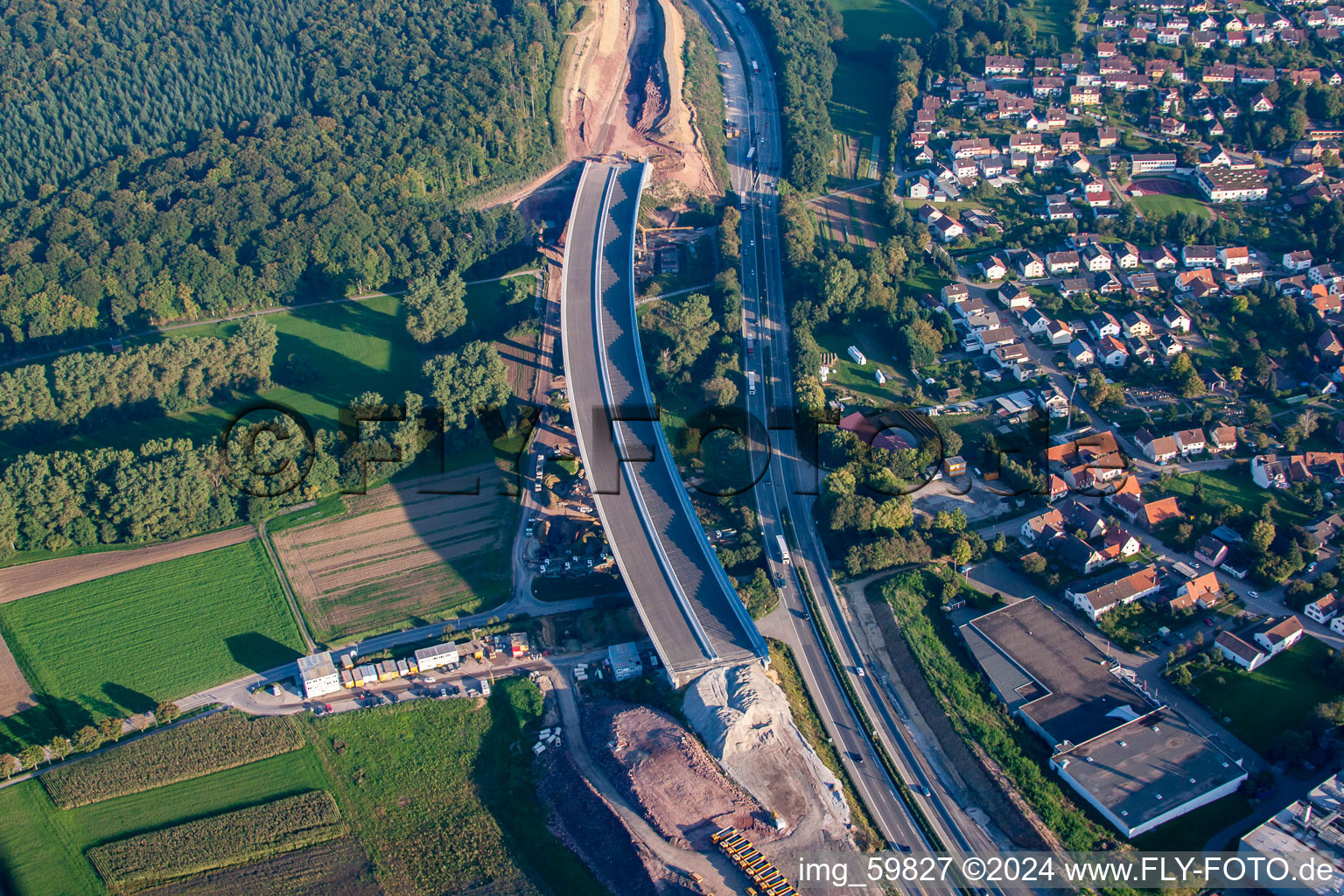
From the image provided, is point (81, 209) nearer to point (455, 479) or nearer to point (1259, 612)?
point (455, 479)

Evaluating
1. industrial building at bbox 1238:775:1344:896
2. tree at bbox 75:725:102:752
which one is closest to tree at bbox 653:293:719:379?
tree at bbox 75:725:102:752

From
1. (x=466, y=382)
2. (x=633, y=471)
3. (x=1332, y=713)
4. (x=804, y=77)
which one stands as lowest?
(x=1332, y=713)

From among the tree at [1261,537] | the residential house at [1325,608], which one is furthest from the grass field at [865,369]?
the residential house at [1325,608]

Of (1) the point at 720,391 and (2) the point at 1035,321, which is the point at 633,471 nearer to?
(1) the point at 720,391

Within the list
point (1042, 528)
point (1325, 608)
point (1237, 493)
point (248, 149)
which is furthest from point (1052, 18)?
point (248, 149)

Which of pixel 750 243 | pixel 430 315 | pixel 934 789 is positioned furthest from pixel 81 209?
pixel 934 789

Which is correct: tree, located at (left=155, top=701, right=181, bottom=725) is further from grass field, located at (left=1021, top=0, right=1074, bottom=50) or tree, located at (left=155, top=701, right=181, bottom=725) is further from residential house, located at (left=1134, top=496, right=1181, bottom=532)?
grass field, located at (left=1021, top=0, right=1074, bottom=50)
